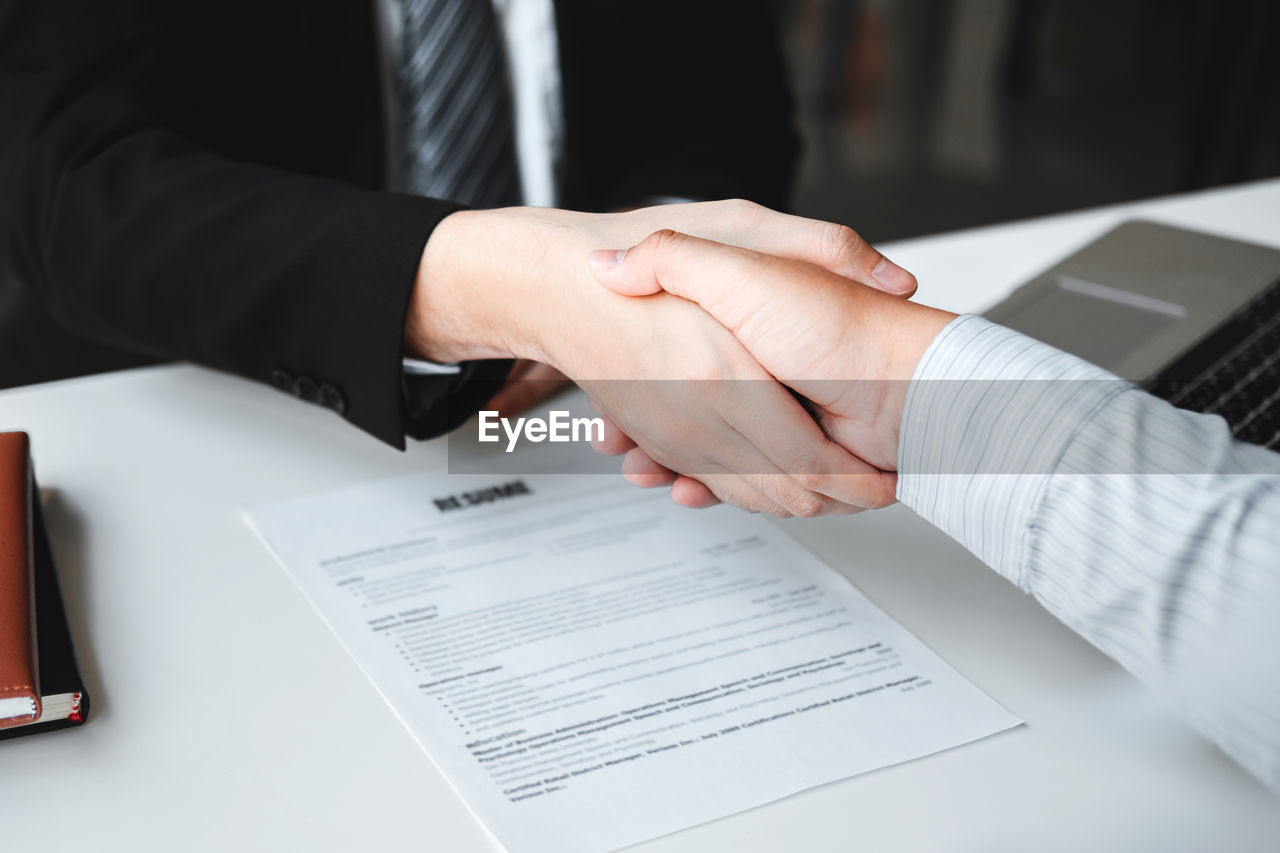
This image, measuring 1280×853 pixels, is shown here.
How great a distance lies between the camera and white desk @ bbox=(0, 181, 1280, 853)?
0.50 metres

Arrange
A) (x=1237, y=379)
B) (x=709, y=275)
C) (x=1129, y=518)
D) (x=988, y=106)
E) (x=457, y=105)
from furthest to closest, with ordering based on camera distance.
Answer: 1. (x=988, y=106)
2. (x=457, y=105)
3. (x=1237, y=379)
4. (x=709, y=275)
5. (x=1129, y=518)

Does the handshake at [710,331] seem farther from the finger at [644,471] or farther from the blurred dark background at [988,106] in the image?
the blurred dark background at [988,106]

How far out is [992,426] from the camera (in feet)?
1.82

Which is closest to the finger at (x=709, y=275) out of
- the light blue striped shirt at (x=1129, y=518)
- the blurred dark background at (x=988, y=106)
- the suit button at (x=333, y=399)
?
the light blue striped shirt at (x=1129, y=518)

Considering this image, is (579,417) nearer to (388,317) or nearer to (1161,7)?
(388,317)

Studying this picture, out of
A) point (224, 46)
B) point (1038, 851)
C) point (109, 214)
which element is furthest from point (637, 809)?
point (224, 46)

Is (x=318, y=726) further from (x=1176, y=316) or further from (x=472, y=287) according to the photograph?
(x=1176, y=316)

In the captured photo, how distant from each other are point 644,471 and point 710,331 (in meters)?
0.12

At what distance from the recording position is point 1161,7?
4004mm

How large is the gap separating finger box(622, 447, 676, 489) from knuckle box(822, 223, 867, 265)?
0.57ft

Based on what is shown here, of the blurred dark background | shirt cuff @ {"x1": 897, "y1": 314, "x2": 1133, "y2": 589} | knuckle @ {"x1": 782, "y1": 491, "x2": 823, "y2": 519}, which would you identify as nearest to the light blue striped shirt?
shirt cuff @ {"x1": 897, "y1": 314, "x2": 1133, "y2": 589}

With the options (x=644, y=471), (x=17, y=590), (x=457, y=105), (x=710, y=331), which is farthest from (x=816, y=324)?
(x=457, y=105)

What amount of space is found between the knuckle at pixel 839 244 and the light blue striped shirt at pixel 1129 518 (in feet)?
0.35

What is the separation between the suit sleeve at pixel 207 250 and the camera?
0.74 m
